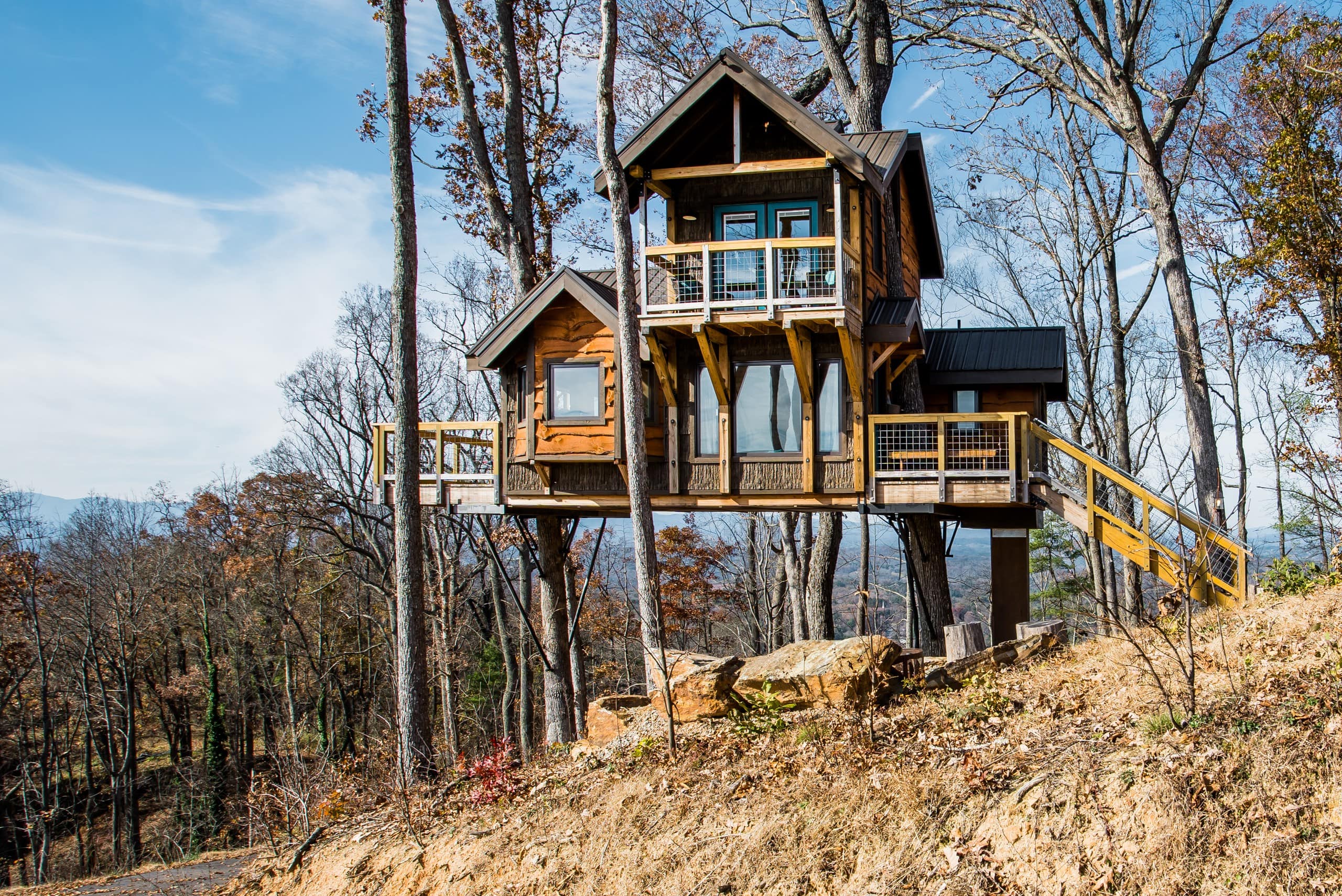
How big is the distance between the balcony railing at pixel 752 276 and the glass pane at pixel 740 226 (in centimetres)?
86

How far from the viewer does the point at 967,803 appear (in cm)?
738

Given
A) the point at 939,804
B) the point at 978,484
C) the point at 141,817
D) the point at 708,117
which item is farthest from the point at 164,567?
the point at 939,804

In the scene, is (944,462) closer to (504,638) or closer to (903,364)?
(903,364)

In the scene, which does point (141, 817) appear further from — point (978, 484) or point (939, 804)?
point (939, 804)

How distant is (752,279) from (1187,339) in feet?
23.5

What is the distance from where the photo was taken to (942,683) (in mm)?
10219

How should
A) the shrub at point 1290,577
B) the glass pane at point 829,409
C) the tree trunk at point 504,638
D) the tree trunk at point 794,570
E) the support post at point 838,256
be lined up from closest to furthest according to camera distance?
the shrub at point 1290,577, the support post at point 838,256, the glass pane at point 829,409, the tree trunk at point 794,570, the tree trunk at point 504,638

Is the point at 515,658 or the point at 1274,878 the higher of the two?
the point at 1274,878

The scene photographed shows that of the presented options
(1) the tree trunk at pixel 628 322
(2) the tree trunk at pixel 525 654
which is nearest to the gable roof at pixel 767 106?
(1) the tree trunk at pixel 628 322

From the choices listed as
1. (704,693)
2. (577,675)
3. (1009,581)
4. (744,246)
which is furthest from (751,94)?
(577,675)

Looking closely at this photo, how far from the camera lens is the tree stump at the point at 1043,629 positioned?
36.1 feet

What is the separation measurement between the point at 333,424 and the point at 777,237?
2088 centimetres

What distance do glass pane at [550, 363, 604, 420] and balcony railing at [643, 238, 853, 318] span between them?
172cm

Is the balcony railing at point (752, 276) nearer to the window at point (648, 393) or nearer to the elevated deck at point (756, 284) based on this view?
the elevated deck at point (756, 284)
